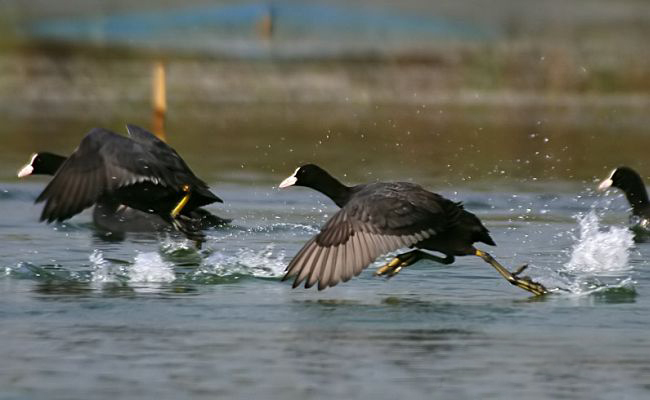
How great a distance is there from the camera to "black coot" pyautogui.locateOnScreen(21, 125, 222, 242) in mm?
10055

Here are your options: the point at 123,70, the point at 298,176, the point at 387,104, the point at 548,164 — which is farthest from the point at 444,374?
the point at 123,70

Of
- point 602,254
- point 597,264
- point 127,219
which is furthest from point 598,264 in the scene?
point 127,219

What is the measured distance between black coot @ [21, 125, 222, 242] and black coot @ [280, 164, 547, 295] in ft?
4.44

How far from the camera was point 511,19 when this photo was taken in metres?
32.7

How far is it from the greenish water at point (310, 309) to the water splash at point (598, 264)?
0.06ft

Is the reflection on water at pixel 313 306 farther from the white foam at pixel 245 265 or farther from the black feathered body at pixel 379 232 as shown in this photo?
the black feathered body at pixel 379 232

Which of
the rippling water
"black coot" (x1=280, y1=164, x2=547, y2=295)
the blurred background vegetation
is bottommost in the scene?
the rippling water

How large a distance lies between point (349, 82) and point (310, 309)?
1714 centimetres

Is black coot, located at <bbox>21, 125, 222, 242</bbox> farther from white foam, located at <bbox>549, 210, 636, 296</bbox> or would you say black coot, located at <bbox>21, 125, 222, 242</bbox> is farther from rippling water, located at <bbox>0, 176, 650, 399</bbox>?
white foam, located at <bbox>549, 210, 636, 296</bbox>

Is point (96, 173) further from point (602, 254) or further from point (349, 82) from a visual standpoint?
point (349, 82)

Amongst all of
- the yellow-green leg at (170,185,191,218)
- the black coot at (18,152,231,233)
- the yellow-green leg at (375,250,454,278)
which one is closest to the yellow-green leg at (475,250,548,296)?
the yellow-green leg at (375,250,454,278)

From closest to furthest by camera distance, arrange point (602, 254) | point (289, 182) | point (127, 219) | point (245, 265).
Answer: point (245, 265) → point (289, 182) → point (602, 254) → point (127, 219)

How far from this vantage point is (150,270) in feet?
33.3

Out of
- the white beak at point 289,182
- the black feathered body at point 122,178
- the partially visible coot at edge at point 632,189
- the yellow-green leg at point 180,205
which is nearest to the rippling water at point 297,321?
the yellow-green leg at point 180,205
